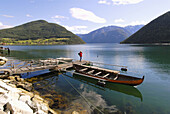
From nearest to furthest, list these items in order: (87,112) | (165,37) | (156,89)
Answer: (87,112) < (156,89) < (165,37)

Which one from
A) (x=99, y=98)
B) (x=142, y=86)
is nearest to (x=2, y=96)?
(x=99, y=98)

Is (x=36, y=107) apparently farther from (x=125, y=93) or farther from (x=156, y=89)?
(x=156, y=89)

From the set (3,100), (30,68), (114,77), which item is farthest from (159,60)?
(3,100)

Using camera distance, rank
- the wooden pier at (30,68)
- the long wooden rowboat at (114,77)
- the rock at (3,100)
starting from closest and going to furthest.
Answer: the rock at (3,100) < the long wooden rowboat at (114,77) < the wooden pier at (30,68)

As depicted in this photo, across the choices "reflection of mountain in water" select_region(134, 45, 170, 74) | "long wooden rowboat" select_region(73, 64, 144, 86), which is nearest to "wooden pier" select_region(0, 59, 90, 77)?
"long wooden rowboat" select_region(73, 64, 144, 86)

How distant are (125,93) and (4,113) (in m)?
15.1

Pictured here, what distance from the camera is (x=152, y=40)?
626ft

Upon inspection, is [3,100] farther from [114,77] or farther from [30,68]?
[114,77]

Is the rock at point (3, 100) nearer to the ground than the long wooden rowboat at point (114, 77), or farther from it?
farther from it

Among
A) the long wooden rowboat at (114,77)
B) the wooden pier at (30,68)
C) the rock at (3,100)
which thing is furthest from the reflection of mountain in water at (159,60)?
the rock at (3,100)

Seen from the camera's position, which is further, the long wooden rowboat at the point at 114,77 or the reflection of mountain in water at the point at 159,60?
the reflection of mountain in water at the point at 159,60

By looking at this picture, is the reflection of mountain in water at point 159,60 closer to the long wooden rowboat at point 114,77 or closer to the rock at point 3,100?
the long wooden rowboat at point 114,77

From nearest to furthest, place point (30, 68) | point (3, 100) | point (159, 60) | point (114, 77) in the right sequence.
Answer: point (3, 100)
point (114, 77)
point (30, 68)
point (159, 60)

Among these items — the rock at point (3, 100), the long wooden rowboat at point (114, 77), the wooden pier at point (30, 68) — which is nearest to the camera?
the rock at point (3, 100)
